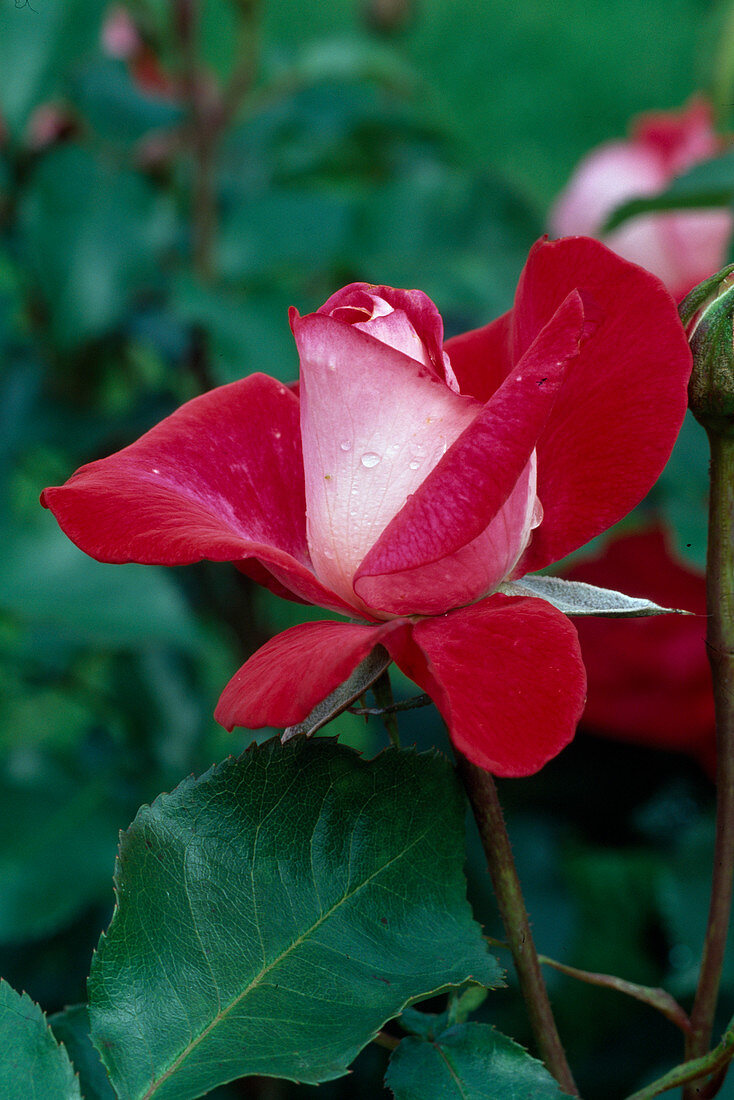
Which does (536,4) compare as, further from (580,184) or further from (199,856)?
(199,856)

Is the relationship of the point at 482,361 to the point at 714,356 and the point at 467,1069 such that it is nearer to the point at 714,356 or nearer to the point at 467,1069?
the point at 714,356

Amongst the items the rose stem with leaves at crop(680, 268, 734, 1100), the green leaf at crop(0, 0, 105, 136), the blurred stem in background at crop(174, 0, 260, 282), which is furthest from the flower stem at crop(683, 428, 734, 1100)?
the green leaf at crop(0, 0, 105, 136)

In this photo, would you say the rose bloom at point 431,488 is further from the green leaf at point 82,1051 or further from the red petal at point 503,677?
the green leaf at point 82,1051

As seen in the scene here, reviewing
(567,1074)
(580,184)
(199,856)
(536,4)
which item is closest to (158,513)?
(199,856)

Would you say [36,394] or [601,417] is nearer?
[601,417]

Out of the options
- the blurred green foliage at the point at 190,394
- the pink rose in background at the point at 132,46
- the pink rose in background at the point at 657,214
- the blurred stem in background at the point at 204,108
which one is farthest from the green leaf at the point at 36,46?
the pink rose in background at the point at 657,214

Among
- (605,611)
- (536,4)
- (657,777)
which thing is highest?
(536,4)

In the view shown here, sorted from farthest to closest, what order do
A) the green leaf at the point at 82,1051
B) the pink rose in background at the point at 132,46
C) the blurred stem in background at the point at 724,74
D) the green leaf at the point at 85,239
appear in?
the pink rose in background at the point at 132,46, the blurred stem in background at the point at 724,74, the green leaf at the point at 85,239, the green leaf at the point at 82,1051
